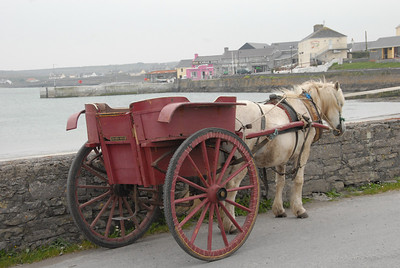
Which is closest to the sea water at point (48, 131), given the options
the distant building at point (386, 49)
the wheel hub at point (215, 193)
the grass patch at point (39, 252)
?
the grass patch at point (39, 252)

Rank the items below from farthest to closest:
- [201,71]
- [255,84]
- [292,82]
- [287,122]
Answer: [201,71], [255,84], [292,82], [287,122]

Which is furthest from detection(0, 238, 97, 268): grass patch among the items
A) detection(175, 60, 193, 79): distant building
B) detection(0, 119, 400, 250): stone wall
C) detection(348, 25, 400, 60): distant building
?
detection(175, 60, 193, 79): distant building

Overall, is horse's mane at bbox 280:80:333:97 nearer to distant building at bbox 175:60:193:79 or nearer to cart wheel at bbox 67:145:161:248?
cart wheel at bbox 67:145:161:248

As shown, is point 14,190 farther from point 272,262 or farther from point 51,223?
point 272,262

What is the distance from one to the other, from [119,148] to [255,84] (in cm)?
8322

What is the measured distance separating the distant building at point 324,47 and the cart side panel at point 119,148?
327ft

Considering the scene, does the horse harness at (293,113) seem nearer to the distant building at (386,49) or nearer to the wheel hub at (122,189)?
the wheel hub at (122,189)

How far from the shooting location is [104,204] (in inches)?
233

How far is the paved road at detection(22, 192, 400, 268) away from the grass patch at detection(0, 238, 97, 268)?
0.39 feet

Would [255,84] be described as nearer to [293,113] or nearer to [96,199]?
[293,113]

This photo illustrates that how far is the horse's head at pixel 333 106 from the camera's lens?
24.0 ft

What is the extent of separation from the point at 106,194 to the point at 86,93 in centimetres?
11005

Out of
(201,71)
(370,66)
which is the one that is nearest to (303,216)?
(370,66)

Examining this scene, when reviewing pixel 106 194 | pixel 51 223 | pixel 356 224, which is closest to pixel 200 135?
pixel 106 194
